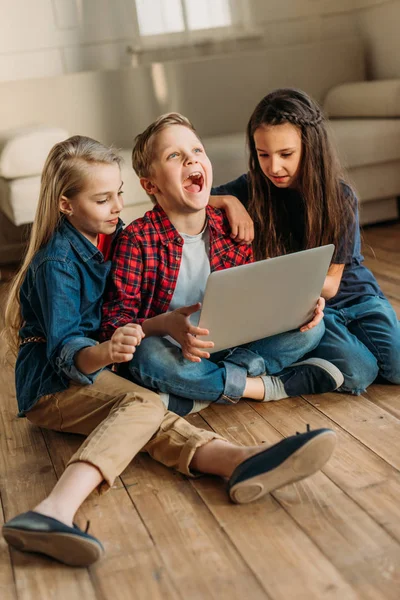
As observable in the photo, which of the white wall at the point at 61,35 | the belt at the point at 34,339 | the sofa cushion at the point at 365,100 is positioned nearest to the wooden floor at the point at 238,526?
the belt at the point at 34,339

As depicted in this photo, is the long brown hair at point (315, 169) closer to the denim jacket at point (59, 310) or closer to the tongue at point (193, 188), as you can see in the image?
the tongue at point (193, 188)

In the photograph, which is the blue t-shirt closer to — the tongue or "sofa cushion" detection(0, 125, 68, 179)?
the tongue

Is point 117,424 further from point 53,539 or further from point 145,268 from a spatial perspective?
point 145,268

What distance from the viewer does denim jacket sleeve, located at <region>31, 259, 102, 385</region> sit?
1.48m

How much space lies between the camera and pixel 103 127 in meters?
3.51

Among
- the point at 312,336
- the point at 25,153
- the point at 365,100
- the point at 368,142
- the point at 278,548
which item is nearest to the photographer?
the point at 278,548

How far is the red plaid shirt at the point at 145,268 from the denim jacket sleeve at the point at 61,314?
10 centimetres

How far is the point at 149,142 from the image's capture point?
1.71 meters

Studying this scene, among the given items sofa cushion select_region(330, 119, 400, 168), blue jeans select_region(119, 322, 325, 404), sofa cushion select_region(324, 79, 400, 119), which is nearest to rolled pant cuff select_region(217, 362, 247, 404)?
blue jeans select_region(119, 322, 325, 404)

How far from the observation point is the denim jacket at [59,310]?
1.49m

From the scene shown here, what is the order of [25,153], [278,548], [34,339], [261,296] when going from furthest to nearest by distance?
[25,153] < [34,339] < [261,296] < [278,548]

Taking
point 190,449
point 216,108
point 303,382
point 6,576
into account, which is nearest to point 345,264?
point 303,382

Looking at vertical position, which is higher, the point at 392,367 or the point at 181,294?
the point at 181,294

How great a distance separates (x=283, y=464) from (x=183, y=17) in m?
3.13
